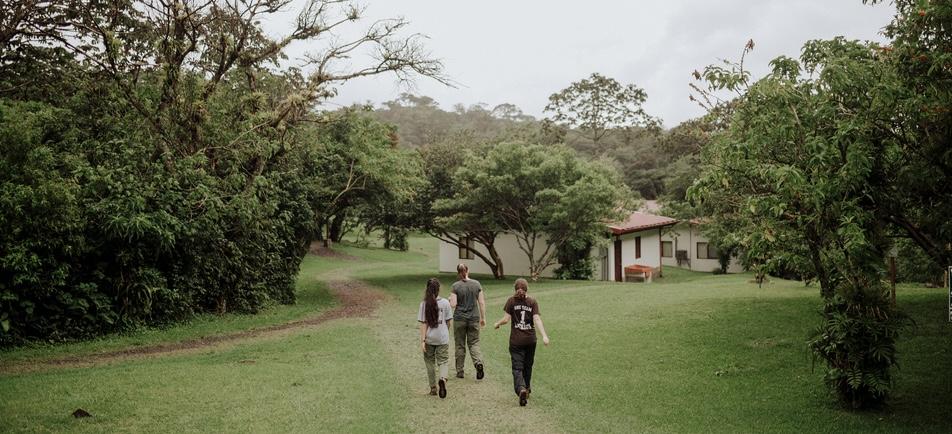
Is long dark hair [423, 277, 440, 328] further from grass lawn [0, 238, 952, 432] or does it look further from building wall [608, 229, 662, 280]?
building wall [608, 229, 662, 280]

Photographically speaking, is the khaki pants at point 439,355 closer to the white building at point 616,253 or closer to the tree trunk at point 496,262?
the white building at point 616,253

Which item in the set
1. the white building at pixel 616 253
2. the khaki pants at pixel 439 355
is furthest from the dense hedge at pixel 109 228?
the white building at pixel 616 253

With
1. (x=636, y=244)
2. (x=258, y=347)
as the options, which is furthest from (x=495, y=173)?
(x=258, y=347)

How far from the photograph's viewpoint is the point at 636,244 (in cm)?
3566

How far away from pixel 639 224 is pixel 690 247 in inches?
404

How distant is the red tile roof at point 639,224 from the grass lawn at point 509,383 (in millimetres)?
14380

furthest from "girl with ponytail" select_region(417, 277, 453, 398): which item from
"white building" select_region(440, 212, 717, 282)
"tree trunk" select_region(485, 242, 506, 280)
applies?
"tree trunk" select_region(485, 242, 506, 280)

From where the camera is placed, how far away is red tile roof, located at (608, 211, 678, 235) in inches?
1274

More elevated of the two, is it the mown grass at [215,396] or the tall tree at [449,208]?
the tall tree at [449,208]

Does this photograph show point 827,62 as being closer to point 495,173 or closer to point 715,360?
point 715,360

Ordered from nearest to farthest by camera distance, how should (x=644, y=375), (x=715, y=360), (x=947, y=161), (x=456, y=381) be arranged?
(x=947, y=161) → (x=456, y=381) → (x=644, y=375) → (x=715, y=360)

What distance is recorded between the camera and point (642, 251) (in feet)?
120

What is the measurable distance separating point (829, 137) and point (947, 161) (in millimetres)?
1267

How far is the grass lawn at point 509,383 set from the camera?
8383 mm
